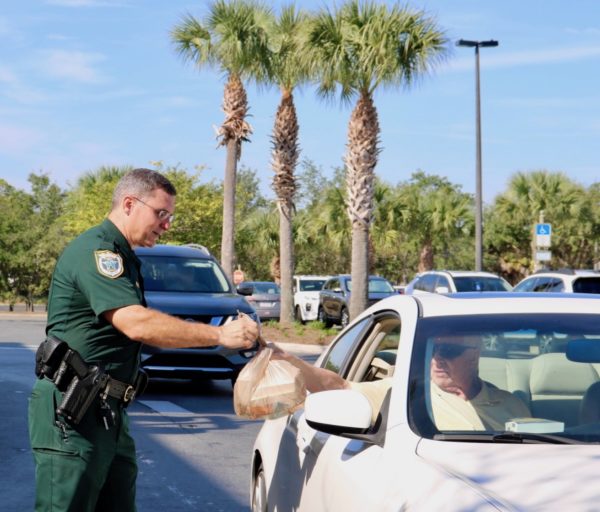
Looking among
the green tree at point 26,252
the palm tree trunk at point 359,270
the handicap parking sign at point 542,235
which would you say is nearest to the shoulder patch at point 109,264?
the palm tree trunk at point 359,270

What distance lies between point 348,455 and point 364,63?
2294 cm

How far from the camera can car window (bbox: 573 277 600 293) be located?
20.2 metres

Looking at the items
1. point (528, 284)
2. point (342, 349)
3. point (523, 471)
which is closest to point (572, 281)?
point (528, 284)

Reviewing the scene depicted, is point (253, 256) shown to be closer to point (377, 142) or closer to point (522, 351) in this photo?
point (377, 142)

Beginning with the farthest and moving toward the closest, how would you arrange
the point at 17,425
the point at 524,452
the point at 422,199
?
the point at 422,199 → the point at 17,425 → the point at 524,452

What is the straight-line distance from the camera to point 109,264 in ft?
14.0

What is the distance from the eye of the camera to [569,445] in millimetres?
3941

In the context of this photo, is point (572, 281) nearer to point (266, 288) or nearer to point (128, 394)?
point (128, 394)

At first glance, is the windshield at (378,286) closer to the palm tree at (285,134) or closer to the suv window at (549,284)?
the palm tree at (285,134)

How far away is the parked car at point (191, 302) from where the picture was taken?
13547 mm

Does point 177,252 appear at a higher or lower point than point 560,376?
higher

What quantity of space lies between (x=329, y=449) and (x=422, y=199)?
43350 mm

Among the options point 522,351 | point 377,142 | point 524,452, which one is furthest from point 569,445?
point 377,142

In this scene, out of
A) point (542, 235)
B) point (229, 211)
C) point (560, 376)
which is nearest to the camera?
point (560, 376)
